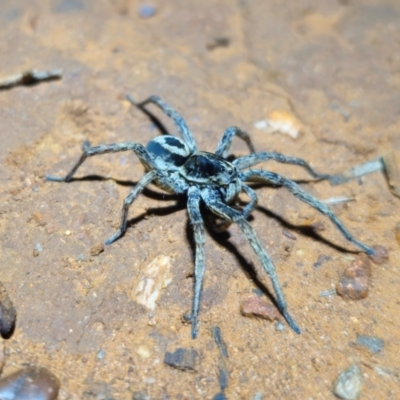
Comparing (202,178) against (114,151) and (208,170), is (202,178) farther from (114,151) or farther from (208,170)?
(114,151)

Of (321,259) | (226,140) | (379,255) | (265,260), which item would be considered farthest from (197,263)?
(379,255)

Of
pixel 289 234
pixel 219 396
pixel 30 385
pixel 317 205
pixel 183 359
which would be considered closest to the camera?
pixel 30 385

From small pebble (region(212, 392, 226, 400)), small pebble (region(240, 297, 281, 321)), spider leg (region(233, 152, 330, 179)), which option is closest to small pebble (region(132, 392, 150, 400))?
small pebble (region(212, 392, 226, 400))

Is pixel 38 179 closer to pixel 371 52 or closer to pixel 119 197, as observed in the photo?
pixel 119 197

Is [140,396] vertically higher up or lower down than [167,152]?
lower down

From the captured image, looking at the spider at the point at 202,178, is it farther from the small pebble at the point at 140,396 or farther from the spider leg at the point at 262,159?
the small pebble at the point at 140,396

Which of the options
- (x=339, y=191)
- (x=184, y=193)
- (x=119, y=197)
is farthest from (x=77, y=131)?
(x=339, y=191)

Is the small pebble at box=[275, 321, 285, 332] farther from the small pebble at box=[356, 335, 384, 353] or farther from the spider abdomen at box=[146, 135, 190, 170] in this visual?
the spider abdomen at box=[146, 135, 190, 170]
